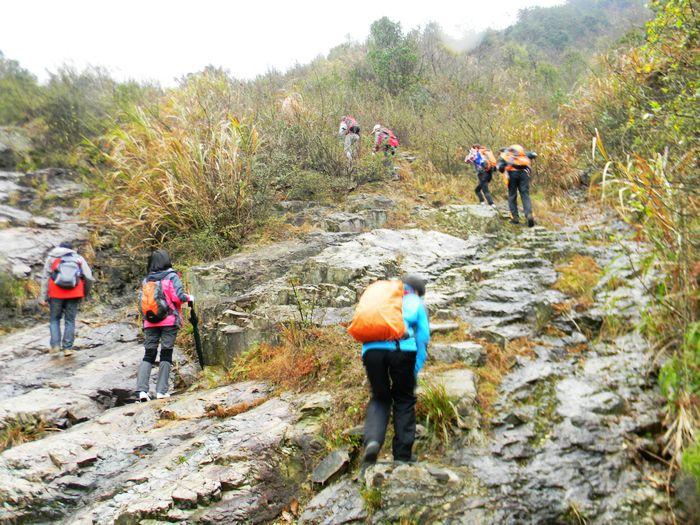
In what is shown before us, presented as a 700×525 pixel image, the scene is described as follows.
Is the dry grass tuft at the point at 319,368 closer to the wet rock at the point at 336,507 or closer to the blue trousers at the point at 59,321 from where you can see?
the wet rock at the point at 336,507

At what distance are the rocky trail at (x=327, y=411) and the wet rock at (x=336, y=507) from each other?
0.03ft

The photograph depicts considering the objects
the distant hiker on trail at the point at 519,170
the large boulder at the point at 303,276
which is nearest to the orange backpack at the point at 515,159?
the distant hiker on trail at the point at 519,170

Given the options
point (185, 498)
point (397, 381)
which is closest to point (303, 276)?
point (397, 381)

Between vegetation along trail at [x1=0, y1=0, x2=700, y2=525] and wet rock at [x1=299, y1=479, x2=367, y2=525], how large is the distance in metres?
0.02

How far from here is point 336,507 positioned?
3.34 metres

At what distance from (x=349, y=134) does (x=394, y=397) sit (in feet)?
25.7


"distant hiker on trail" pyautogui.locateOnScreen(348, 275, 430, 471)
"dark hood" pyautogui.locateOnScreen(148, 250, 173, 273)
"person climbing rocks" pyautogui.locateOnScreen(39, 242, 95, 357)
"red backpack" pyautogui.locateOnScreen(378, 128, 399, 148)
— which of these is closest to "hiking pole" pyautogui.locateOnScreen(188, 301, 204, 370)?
"dark hood" pyautogui.locateOnScreen(148, 250, 173, 273)

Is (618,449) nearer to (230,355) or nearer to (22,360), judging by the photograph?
(230,355)

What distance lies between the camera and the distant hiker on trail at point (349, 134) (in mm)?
10133

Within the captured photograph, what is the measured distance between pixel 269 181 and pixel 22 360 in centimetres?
467

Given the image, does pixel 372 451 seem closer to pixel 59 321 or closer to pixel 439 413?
pixel 439 413

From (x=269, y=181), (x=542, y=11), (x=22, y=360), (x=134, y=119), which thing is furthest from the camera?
(x=542, y=11)

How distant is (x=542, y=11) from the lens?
33.9m

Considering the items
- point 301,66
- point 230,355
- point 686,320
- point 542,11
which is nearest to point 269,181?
point 230,355
